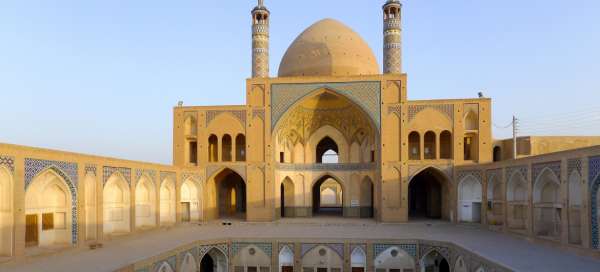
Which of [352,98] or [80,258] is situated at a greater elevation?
[352,98]

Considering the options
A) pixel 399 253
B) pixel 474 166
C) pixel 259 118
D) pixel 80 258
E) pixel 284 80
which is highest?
pixel 284 80

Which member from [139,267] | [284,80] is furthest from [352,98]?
[139,267]

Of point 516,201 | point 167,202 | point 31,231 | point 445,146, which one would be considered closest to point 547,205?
point 516,201

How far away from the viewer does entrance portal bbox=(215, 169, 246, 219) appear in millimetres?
17533

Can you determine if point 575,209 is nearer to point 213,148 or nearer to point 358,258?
point 358,258

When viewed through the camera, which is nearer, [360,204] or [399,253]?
[399,253]

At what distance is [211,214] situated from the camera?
1625cm

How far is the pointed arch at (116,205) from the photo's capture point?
10.8 m

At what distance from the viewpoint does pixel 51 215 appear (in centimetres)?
916

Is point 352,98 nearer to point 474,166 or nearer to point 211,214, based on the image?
point 474,166

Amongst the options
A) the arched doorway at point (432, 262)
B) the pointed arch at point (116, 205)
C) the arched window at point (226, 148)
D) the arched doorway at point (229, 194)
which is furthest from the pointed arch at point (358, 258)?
the arched window at point (226, 148)

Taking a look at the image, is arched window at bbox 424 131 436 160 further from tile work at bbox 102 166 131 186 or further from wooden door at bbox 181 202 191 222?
tile work at bbox 102 166 131 186

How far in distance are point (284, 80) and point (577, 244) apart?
1051 centimetres

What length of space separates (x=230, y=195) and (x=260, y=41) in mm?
6971
